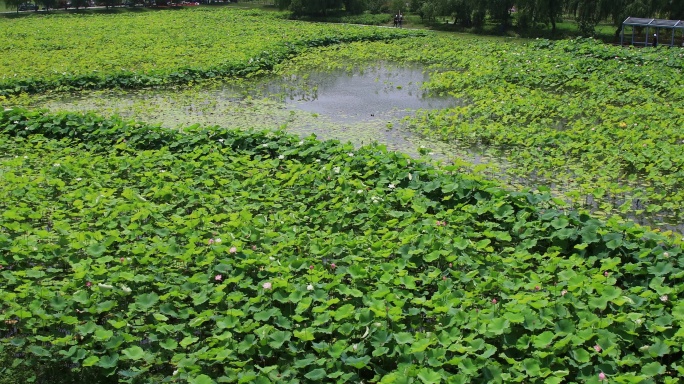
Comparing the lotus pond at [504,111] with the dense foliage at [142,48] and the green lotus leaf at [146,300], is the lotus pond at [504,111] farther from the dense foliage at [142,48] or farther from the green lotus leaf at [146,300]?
the green lotus leaf at [146,300]

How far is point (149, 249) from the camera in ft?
14.1

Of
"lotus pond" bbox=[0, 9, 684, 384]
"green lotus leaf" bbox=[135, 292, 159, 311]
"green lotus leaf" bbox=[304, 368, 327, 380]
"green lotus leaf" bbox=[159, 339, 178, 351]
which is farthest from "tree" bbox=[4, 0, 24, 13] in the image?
"green lotus leaf" bbox=[304, 368, 327, 380]

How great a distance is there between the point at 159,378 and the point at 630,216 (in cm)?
425

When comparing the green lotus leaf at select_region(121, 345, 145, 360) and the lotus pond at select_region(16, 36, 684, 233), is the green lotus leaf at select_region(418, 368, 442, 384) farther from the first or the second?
the lotus pond at select_region(16, 36, 684, 233)

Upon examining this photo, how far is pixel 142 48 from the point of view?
15.9 metres

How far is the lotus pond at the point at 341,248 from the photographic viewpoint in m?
3.24

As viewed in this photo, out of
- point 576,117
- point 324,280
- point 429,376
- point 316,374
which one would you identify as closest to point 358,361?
point 316,374

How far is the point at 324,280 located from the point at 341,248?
413mm

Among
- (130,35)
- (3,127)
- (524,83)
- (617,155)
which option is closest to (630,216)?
(617,155)

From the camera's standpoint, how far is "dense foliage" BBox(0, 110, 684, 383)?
10.5 ft

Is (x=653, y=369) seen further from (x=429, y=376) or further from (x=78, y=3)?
(x=78, y=3)

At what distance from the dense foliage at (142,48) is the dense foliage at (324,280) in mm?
5549

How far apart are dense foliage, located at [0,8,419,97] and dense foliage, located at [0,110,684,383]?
5.55m

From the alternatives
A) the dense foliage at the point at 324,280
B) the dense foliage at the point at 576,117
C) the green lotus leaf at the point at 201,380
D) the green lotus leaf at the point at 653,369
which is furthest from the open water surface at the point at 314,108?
the green lotus leaf at the point at 201,380
